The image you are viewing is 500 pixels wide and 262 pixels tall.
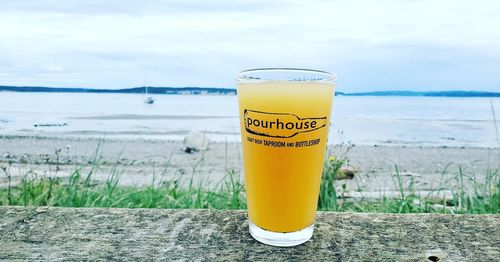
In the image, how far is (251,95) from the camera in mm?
1036

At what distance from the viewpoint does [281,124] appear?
1.00m

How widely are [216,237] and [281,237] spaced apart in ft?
0.59

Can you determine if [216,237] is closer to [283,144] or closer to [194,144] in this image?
[283,144]

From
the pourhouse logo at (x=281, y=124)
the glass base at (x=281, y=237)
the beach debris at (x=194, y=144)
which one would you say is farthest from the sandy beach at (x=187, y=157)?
the pourhouse logo at (x=281, y=124)

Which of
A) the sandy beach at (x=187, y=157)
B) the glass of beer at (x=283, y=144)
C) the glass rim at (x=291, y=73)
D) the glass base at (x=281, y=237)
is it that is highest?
the glass rim at (x=291, y=73)

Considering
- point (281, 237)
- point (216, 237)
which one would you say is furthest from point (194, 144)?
point (281, 237)

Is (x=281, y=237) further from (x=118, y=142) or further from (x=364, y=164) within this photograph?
(x=118, y=142)

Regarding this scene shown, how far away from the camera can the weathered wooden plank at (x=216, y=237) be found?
3.68ft

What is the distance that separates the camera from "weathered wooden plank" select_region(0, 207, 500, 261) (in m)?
1.12

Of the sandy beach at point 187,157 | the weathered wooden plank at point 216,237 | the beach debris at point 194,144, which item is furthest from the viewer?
the beach debris at point 194,144

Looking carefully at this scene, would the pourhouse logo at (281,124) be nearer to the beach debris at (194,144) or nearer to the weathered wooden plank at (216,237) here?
the weathered wooden plank at (216,237)

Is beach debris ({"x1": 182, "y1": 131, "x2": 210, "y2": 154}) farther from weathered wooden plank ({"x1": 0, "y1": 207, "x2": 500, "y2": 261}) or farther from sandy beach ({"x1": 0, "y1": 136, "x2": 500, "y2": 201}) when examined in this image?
weathered wooden plank ({"x1": 0, "y1": 207, "x2": 500, "y2": 261})

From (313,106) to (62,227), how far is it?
758mm

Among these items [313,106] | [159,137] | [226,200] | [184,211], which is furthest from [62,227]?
[159,137]
